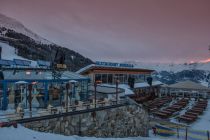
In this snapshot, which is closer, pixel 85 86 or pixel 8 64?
pixel 8 64

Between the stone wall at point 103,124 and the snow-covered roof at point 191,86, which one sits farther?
the snow-covered roof at point 191,86

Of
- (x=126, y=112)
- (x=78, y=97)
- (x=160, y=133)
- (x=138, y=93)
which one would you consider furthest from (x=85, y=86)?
(x=138, y=93)

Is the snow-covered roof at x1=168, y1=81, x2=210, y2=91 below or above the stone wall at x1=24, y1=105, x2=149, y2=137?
→ above

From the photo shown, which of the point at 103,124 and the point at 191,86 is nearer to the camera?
the point at 103,124

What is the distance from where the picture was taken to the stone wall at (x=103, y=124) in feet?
50.7

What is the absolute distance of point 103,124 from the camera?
768 inches

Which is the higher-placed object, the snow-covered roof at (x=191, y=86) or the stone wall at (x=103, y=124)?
the snow-covered roof at (x=191, y=86)

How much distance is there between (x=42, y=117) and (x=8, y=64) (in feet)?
38.9

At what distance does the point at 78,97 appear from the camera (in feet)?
79.8

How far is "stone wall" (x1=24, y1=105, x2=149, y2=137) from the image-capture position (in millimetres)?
15442

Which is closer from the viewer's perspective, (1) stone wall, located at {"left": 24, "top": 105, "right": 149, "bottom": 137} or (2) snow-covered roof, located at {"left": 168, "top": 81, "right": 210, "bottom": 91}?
(1) stone wall, located at {"left": 24, "top": 105, "right": 149, "bottom": 137}

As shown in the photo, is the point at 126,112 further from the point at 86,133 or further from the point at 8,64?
the point at 8,64

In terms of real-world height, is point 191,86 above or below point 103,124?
above

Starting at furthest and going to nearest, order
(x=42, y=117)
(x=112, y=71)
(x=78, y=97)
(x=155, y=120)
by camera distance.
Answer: (x=112, y=71) → (x=155, y=120) → (x=78, y=97) → (x=42, y=117)
